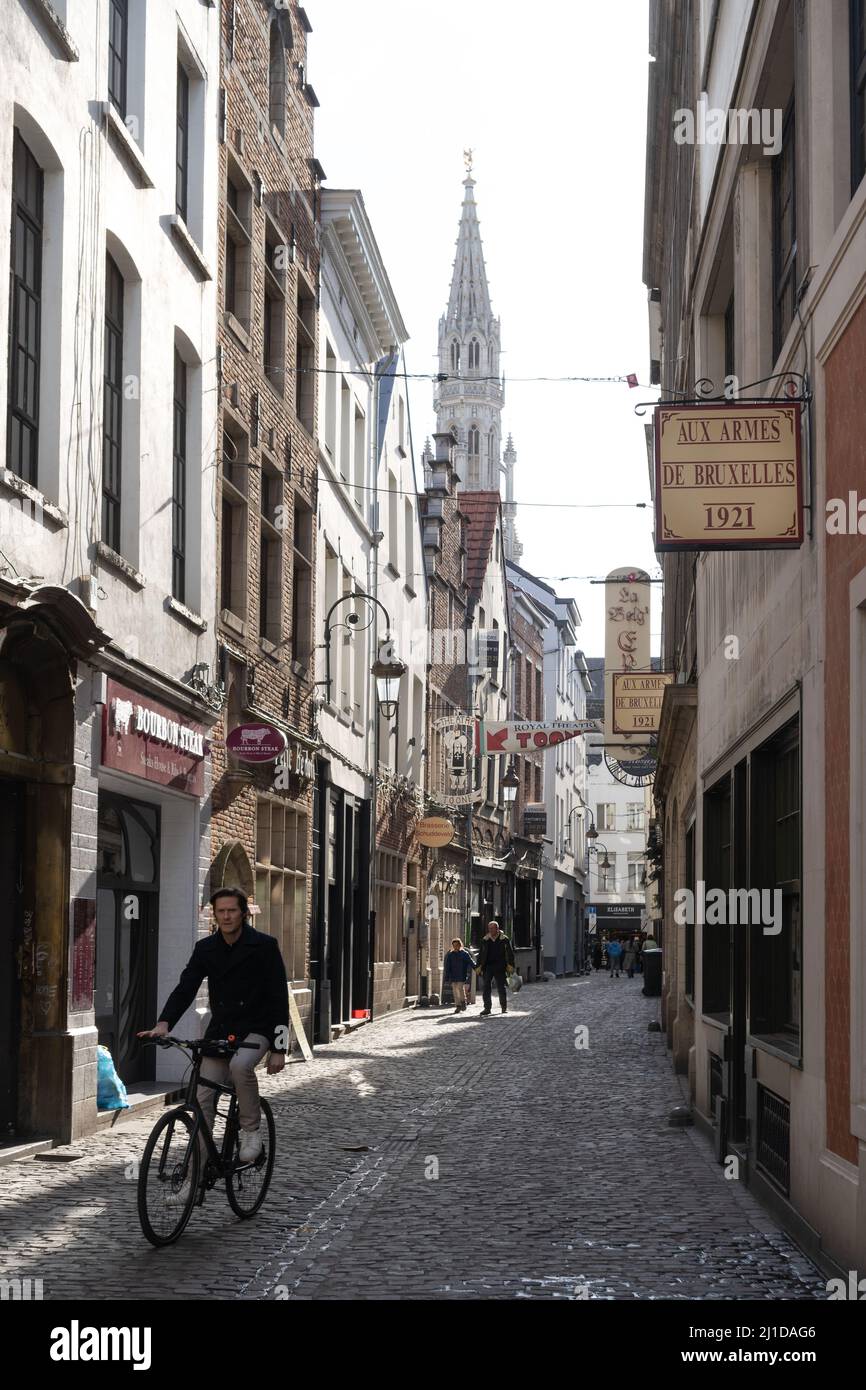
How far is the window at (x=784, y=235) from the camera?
1091cm

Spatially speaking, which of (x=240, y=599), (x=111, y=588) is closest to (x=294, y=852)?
(x=240, y=599)

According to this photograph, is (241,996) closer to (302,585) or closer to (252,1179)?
(252,1179)

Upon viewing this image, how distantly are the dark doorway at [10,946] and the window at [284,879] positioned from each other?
778cm

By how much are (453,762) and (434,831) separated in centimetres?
649

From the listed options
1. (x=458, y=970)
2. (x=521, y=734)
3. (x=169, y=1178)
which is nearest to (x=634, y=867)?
(x=521, y=734)

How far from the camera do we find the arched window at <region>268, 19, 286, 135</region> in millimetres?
22641

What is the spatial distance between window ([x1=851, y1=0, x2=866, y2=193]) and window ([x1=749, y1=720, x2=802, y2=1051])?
3.15 metres

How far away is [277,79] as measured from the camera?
74.6ft

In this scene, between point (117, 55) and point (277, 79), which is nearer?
point (117, 55)

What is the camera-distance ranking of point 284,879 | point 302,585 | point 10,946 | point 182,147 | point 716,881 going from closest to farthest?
point 10,946 < point 716,881 < point 182,147 < point 284,879 < point 302,585

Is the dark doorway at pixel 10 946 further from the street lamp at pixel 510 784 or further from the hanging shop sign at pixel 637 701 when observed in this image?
the street lamp at pixel 510 784

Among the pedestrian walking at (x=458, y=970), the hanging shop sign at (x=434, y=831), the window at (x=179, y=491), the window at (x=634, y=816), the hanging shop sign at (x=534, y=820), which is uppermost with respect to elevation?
the window at (x=179, y=491)

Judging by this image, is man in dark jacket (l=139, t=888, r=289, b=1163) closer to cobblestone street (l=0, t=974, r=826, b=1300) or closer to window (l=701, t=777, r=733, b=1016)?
cobblestone street (l=0, t=974, r=826, b=1300)

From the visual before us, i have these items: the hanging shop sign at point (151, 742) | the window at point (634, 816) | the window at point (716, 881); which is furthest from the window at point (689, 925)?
the window at point (634, 816)
